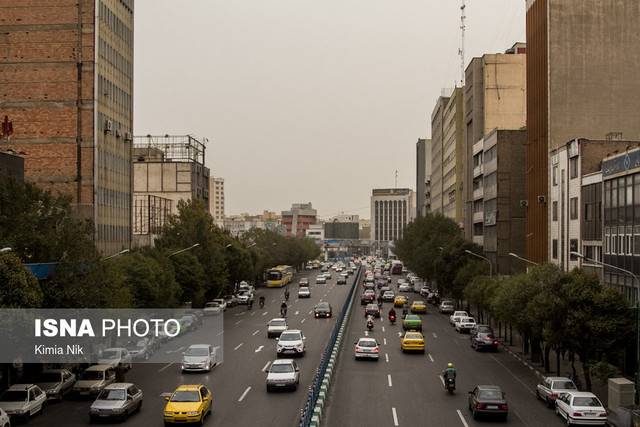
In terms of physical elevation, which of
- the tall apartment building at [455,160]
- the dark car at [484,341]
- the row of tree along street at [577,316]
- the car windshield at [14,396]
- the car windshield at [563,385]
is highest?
the tall apartment building at [455,160]

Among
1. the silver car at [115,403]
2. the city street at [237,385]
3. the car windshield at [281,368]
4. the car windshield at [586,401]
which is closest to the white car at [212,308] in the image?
the city street at [237,385]

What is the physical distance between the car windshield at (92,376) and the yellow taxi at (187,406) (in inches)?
288

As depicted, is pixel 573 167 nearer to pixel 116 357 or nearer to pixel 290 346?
pixel 290 346

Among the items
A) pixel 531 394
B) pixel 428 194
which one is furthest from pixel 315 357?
pixel 428 194

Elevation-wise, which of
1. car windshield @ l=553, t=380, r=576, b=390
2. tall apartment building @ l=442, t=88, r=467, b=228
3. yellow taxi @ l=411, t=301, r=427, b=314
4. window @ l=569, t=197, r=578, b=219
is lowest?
yellow taxi @ l=411, t=301, r=427, b=314

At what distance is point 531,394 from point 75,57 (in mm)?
50490

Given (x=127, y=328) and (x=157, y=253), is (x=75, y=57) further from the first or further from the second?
(x=127, y=328)

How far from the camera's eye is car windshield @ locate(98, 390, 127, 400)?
29.4m

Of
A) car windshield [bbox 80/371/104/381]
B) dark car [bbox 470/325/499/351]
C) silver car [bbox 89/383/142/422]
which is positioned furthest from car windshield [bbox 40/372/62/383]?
dark car [bbox 470/325/499/351]

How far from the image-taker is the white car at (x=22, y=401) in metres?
28.9

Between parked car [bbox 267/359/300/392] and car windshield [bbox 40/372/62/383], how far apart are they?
880cm

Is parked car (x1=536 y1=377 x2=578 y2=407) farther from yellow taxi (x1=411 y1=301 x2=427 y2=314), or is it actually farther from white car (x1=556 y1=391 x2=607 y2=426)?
yellow taxi (x1=411 y1=301 x2=427 y2=314)

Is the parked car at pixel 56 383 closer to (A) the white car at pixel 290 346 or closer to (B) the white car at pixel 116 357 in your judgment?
(B) the white car at pixel 116 357

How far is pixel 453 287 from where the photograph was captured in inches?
3191
